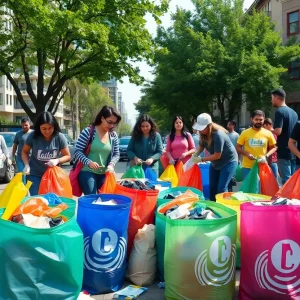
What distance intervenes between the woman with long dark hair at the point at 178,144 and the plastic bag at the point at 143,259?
111 inches

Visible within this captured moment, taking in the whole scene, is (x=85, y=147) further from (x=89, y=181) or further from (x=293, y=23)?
(x=293, y=23)

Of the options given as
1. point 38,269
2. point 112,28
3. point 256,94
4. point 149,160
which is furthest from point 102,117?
point 256,94

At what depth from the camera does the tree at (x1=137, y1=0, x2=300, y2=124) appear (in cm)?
2331

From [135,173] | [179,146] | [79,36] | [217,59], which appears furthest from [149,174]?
[217,59]

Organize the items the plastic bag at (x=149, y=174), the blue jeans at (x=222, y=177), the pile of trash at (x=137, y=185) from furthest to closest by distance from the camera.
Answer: the plastic bag at (x=149, y=174), the blue jeans at (x=222, y=177), the pile of trash at (x=137, y=185)

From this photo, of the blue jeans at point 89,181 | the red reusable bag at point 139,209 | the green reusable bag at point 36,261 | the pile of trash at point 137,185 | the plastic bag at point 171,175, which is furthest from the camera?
the plastic bag at point 171,175

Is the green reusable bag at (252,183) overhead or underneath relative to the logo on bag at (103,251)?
overhead

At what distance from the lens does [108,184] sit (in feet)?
13.1

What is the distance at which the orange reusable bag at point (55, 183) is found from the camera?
396 centimetres

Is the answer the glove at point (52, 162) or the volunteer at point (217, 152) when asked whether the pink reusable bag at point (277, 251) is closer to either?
the volunteer at point (217, 152)

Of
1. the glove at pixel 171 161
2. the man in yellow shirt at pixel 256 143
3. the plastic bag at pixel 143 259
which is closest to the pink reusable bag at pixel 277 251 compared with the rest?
the plastic bag at pixel 143 259

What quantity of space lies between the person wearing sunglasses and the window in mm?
26321

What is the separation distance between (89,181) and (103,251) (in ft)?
4.10

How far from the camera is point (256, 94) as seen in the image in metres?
24.0
